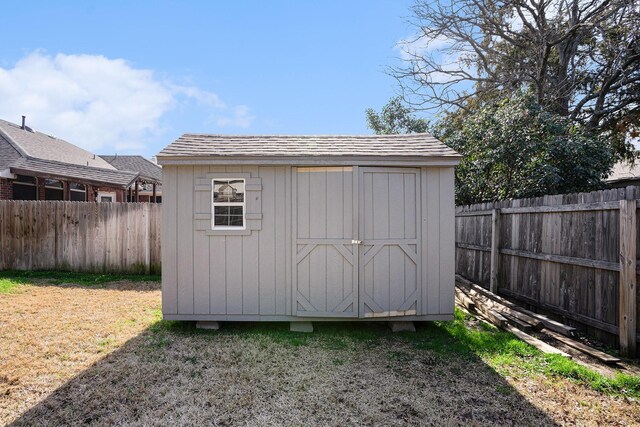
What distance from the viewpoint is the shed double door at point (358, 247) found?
4.55 m

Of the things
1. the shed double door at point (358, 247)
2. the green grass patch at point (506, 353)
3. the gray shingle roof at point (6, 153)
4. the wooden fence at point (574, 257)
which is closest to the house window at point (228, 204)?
the shed double door at point (358, 247)

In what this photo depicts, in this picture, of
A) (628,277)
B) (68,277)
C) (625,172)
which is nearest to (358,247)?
(628,277)

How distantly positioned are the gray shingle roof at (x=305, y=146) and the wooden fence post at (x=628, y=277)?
6.12 ft

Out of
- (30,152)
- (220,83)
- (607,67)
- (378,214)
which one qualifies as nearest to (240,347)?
(378,214)

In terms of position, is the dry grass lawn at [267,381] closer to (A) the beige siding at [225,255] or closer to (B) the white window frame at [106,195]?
(A) the beige siding at [225,255]

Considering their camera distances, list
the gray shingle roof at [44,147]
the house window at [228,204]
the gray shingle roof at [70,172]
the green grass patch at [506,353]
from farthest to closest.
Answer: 1. the gray shingle roof at [44,147]
2. the gray shingle roof at [70,172]
3. the house window at [228,204]
4. the green grass patch at [506,353]

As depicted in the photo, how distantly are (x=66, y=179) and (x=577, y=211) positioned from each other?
46.6 feet

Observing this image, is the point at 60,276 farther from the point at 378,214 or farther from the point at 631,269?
the point at 631,269

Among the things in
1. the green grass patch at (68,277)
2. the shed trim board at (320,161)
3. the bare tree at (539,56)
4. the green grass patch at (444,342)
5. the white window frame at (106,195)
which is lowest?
the green grass patch at (444,342)

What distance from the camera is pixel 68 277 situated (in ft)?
25.1

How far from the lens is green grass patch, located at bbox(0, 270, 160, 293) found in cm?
734

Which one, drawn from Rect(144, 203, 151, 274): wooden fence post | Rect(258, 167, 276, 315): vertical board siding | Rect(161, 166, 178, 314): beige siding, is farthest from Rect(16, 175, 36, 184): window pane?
Rect(258, 167, 276, 315): vertical board siding

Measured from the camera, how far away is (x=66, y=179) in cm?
1172

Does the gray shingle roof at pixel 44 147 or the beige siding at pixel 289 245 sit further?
the gray shingle roof at pixel 44 147
